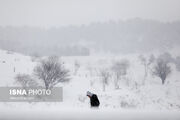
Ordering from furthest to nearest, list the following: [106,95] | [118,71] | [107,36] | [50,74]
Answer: [107,36], [118,71], [50,74], [106,95]

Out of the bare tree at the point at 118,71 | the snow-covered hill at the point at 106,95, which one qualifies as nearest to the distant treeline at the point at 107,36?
the bare tree at the point at 118,71

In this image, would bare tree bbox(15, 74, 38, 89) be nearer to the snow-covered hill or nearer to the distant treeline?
the snow-covered hill

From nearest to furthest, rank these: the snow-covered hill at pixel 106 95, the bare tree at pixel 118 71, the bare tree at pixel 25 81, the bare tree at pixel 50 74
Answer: the snow-covered hill at pixel 106 95
the bare tree at pixel 25 81
the bare tree at pixel 50 74
the bare tree at pixel 118 71

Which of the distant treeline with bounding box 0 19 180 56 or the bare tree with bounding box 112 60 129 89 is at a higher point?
the distant treeline with bounding box 0 19 180 56

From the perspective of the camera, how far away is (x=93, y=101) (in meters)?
6.84

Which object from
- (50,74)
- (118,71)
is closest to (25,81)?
(50,74)

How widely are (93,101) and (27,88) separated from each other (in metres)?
25.7

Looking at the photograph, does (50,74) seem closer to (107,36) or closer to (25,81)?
(25,81)

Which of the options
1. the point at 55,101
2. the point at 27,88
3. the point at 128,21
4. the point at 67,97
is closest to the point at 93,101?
the point at 55,101

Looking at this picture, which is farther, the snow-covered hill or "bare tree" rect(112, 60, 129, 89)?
"bare tree" rect(112, 60, 129, 89)

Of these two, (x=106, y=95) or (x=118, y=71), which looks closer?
(x=106, y=95)

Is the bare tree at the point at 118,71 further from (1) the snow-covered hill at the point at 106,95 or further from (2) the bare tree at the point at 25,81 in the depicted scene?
(2) the bare tree at the point at 25,81

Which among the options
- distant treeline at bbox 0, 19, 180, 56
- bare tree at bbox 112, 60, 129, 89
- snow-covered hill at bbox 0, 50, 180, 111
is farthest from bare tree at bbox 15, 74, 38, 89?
distant treeline at bbox 0, 19, 180, 56

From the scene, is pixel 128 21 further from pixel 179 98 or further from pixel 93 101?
pixel 93 101
